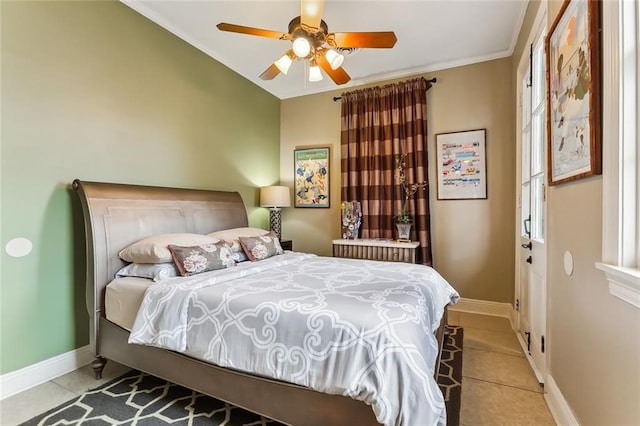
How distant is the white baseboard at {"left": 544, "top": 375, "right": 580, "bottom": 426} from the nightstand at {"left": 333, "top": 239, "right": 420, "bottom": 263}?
1623mm

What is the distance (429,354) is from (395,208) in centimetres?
242

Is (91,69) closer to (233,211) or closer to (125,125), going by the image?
(125,125)

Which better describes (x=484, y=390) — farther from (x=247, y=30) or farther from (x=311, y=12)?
(x=247, y=30)

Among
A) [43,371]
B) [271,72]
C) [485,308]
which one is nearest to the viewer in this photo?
[43,371]

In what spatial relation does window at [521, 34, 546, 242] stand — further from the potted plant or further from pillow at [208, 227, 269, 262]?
pillow at [208, 227, 269, 262]

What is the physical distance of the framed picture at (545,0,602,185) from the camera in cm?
120

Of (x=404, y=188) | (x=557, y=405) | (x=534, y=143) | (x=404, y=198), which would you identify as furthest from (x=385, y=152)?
(x=557, y=405)

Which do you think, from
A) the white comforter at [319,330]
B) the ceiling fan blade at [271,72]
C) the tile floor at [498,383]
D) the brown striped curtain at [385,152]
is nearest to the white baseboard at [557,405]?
the tile floor at [498,383]

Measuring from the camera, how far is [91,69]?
2.25 metres

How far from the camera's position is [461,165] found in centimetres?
335

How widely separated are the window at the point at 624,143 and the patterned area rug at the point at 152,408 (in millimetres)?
1147

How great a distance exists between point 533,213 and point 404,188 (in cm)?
139

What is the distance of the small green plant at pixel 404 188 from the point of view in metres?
3.43

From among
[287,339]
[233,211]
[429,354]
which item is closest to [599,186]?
[429,354]
